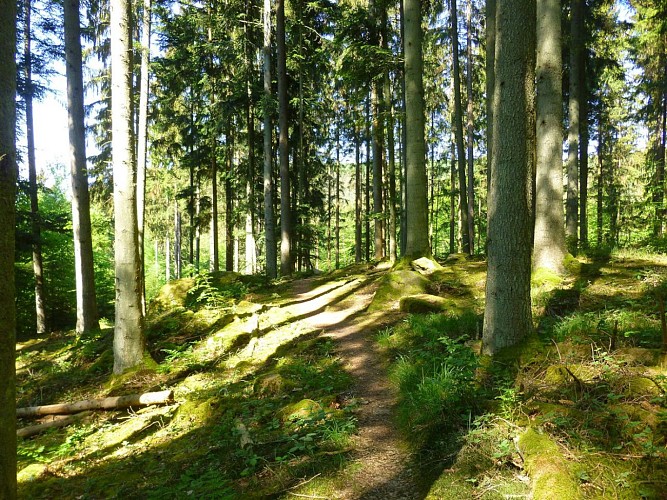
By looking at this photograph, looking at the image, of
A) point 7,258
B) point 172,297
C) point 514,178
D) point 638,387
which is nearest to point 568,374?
point 638,387

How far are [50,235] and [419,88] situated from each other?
17754 mm

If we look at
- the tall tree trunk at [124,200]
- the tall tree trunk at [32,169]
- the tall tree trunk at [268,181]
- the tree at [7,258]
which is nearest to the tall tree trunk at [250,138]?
the tall tree trunk at [268,181]

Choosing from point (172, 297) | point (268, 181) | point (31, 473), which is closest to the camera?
point (31, 473)

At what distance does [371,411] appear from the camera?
4379mm

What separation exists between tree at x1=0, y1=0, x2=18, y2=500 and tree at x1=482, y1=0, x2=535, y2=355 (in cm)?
451

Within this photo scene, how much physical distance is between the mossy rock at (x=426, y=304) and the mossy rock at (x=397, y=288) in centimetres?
59

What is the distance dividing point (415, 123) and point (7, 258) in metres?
9.20

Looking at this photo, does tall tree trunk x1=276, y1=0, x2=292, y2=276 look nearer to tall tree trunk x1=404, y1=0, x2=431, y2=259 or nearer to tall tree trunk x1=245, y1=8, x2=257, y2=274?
tall tree trunk x1=245, y1=8, x2=257, y2=274

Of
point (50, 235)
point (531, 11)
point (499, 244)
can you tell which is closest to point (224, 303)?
point (499, 244)

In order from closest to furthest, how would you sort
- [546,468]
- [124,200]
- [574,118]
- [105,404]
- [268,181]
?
1. [546,468]
2. [105,404]
3. [124,200]
4. [574,118]
5. [268,181]

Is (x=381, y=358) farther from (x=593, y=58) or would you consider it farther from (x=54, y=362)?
(x=593, y=58)

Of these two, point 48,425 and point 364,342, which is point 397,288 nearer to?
point 364,342

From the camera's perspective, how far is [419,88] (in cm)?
991

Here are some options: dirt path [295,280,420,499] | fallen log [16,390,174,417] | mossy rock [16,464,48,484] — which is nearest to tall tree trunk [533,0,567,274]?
dirt path [295,280,420,499]
